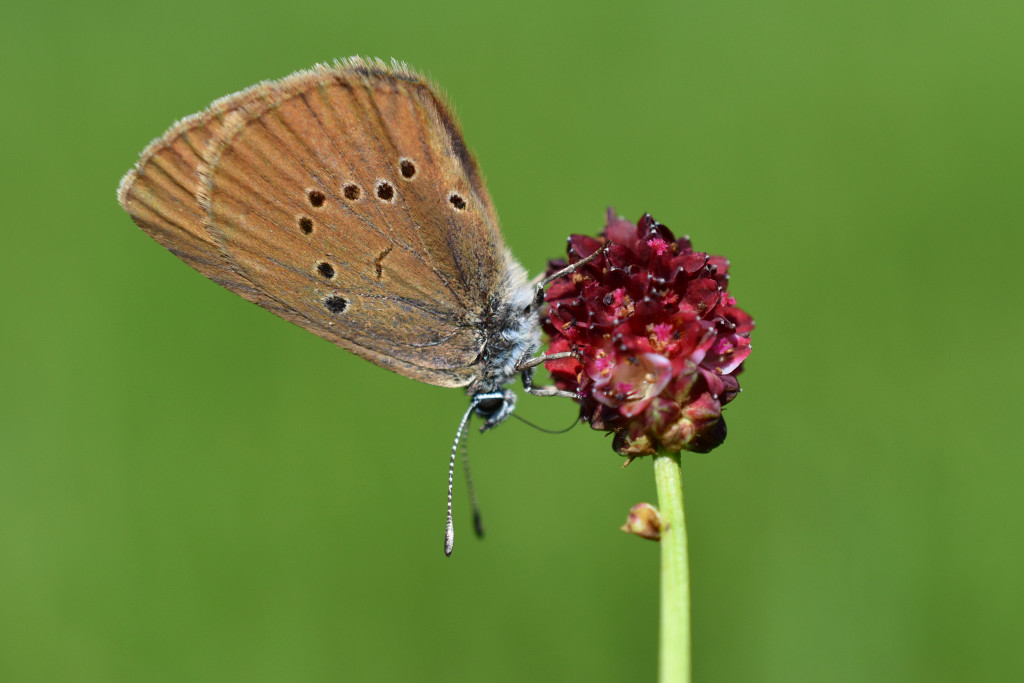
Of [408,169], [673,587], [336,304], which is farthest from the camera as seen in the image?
[336,304]

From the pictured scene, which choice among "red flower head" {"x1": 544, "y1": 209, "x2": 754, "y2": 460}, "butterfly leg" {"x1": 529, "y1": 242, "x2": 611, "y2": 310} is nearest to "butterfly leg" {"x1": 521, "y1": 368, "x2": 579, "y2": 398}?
"red flower head" {"x1": 544, "y1": 209, "x2": 754, "y2": 460}

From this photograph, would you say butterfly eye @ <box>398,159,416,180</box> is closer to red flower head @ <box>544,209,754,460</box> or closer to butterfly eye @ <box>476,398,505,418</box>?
red flower head @ <box>544,209,754,460</box>

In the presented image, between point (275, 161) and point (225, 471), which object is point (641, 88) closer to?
point (225, 471)

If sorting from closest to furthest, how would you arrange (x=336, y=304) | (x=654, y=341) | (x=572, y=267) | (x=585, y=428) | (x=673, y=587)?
(x=673, y=587), (x=654, y=341), (x=572, y=267), (x=336, y=304), (x=585, y=428)

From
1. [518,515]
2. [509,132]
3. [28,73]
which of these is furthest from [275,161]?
[28,73]

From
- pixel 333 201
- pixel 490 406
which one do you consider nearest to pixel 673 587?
pixel 490 406

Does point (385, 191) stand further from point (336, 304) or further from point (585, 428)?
point (585, 428)

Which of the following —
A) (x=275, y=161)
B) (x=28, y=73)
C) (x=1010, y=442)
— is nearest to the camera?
(x=275, y=161)
